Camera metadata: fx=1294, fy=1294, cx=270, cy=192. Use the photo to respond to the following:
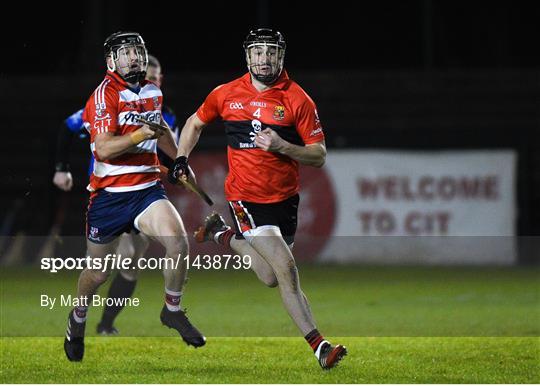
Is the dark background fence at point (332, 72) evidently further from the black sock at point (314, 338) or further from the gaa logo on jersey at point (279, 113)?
A: the black sock at point (314, 338)

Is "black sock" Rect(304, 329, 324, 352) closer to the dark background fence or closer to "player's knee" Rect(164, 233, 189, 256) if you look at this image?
"player's knee" Rect(164, 233, 189, 256)

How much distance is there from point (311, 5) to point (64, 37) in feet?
12.3

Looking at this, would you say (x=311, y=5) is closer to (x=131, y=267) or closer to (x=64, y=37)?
(x=64, y=37)

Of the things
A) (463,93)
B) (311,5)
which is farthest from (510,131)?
(311,5)

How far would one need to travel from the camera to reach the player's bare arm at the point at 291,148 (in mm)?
7816

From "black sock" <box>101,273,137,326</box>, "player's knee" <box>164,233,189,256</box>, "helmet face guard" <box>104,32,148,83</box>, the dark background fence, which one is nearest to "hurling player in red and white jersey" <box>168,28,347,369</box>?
"player's knee" <box>164,233,189,256</box>

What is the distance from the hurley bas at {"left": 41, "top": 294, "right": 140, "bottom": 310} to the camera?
885 cm

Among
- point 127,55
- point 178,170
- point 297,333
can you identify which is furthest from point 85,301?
point 297,333

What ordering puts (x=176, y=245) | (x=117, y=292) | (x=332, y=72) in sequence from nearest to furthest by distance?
1. (x=176, y=245)
2. (x=117, y=292)
3. (x=332, y=72)

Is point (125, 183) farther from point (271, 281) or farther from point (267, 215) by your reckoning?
point (271, 281)

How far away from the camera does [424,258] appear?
16.8 m

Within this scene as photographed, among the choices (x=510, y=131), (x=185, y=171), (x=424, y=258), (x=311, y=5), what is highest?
(x=185, y=171)

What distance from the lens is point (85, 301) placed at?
29.0ft

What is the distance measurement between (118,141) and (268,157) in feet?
3.19
